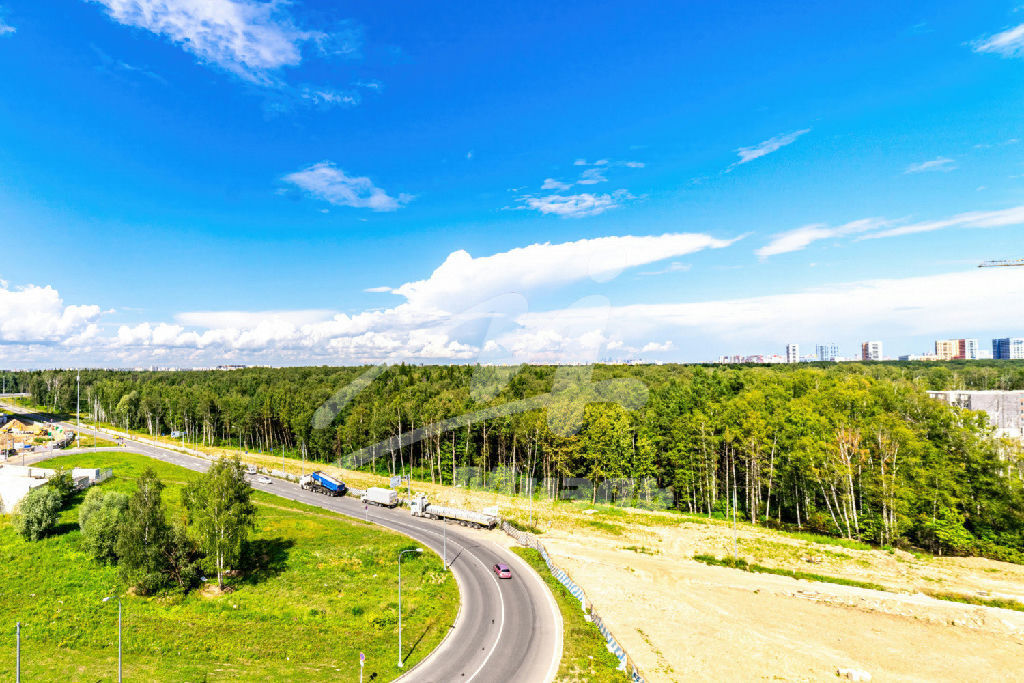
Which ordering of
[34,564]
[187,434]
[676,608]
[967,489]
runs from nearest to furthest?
[676,608]
[34,564]
[967,489]
[187,434]

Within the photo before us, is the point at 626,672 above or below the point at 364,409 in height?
below

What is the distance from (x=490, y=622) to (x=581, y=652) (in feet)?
26.6

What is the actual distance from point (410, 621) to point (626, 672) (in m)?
17.4

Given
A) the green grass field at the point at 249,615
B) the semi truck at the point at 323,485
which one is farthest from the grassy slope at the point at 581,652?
the semi truck at the point at 323,485

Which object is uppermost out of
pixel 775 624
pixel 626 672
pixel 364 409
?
pixel 364 409

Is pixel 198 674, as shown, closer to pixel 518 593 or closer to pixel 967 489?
pixel 518 593

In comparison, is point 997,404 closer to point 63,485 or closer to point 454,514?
point 454,514

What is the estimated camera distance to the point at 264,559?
5281cm

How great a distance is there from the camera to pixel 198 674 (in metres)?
30.9

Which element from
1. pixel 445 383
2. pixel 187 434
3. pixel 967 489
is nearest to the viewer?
pixel 967 489

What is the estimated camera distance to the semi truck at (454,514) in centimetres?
6378

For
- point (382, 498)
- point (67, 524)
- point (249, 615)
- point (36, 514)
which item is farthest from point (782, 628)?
point (67, 524)

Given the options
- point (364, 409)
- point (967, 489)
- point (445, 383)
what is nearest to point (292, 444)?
point (364, 409)

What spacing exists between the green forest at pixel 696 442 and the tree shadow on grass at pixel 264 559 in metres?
40.8
